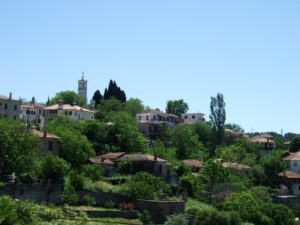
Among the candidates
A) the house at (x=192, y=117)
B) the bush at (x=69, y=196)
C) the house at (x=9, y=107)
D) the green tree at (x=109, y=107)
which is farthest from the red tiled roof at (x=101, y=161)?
the house at (x=192, y=117)

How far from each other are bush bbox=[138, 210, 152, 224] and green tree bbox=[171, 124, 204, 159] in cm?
3763

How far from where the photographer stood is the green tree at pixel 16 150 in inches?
1981

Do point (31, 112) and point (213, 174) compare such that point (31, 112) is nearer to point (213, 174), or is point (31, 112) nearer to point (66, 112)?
point (66, 112)

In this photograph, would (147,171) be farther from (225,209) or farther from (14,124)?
(14,124)

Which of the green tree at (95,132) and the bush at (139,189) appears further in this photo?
the green tree at (95,132)

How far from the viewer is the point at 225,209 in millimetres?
56969

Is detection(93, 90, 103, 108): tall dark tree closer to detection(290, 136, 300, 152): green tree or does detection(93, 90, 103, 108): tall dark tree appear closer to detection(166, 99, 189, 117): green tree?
detection(166, 99, 189, 117): green tree

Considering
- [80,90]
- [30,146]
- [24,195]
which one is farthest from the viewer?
[80,90]

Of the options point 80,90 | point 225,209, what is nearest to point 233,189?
point 225,209

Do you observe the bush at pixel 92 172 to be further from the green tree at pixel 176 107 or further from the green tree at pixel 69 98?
the green tree at pixel 176 107

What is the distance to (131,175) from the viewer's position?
6188 centimetres

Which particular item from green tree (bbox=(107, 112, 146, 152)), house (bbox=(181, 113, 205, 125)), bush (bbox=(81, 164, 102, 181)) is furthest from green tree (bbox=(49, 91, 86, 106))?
bush (bbox=(81, 164, 102, 181))

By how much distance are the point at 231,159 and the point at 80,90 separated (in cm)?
6139

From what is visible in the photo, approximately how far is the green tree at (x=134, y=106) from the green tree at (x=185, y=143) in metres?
22.8
